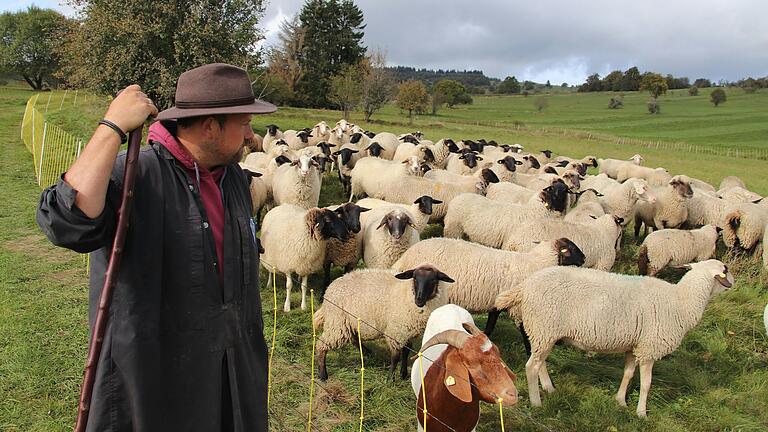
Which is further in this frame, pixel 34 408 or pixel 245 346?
pixel 34 408

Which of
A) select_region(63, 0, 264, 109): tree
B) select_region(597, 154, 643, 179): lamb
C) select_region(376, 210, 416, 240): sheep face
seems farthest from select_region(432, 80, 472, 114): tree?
select_region(376, 210, 416, 240): sheep face

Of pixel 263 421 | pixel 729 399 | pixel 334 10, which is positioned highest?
pixel 334 10

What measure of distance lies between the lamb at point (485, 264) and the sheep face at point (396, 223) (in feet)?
1.96

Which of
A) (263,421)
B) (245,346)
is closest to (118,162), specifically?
(245,346)

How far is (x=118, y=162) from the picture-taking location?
177 centimetres

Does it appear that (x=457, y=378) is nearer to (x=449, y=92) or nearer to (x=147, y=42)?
(x=147, y=42)

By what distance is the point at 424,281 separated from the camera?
5164 mm

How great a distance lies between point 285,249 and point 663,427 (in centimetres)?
507

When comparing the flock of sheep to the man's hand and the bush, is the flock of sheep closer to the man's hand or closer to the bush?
the man's hand

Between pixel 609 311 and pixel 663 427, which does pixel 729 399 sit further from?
pixel 609 311

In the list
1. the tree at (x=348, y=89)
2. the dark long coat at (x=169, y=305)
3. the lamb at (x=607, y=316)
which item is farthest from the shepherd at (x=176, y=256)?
the tree at (x=348, y=89)

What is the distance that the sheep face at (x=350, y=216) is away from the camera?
292 inches

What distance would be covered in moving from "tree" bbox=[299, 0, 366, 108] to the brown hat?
55263 millimetres

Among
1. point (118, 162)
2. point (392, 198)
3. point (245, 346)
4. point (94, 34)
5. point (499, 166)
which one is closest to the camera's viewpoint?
point (118, 162)
